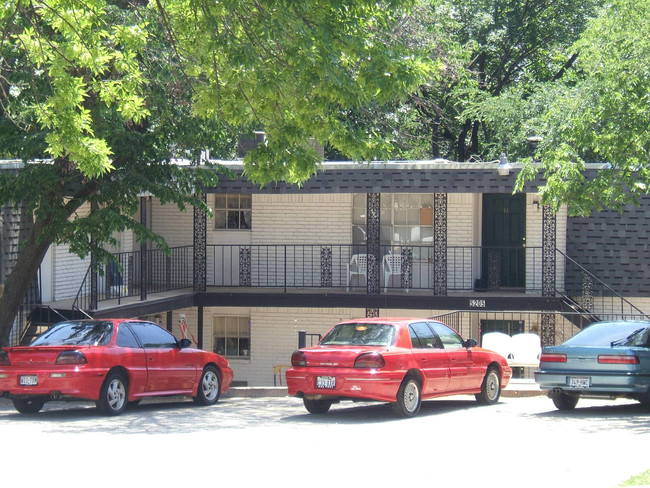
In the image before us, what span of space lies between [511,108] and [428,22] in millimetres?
5358

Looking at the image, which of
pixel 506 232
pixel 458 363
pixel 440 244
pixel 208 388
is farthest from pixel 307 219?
pixel 458 363

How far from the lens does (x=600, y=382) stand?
14.1 meters

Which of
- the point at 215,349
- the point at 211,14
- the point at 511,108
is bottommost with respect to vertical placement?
the point at 215,349

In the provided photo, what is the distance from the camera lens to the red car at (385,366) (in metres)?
13.4

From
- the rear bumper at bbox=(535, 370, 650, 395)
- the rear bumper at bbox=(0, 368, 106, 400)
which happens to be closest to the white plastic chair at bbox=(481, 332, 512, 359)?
the rear bumper at bbox=(535, 370, 650, 395)

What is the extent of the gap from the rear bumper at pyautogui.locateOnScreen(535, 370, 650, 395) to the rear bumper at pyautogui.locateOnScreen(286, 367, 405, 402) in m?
2.44

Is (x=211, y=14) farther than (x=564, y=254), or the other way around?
(x=564, y=254)

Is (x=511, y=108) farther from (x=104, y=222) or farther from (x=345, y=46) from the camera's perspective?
(x=345, y=46)

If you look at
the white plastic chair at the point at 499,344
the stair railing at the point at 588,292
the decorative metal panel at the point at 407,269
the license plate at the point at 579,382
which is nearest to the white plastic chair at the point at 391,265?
the decorative metal panel at the point at 407,269

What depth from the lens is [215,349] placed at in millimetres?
25344

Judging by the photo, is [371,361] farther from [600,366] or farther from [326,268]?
[326,268]

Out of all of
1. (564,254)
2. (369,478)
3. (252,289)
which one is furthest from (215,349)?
(369,478)

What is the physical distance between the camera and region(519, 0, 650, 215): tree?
15.8 m

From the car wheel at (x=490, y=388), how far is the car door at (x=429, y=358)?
1.42m
